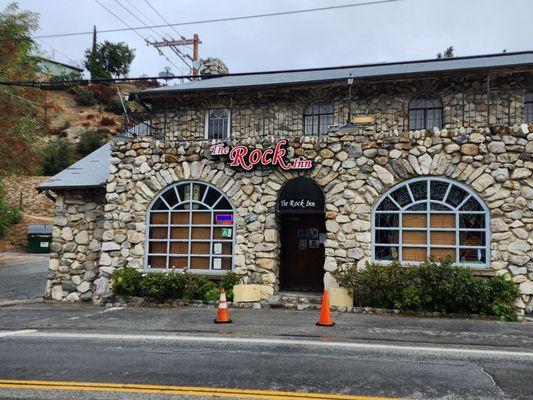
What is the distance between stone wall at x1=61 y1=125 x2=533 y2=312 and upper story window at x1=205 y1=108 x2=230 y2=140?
3792 mm

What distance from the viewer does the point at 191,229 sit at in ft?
43.3

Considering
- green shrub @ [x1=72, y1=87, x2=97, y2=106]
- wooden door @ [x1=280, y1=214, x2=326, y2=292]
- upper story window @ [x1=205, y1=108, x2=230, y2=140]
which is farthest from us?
green shrub @ [x1=72, y1=87, x2=97, y2=106]

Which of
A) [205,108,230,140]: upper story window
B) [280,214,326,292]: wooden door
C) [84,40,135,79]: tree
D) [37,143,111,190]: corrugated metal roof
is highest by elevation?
[84,40,135,79]: tree

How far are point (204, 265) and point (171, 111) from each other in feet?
22.6

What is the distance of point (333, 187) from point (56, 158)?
129ft

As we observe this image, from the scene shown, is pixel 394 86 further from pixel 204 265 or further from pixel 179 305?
pixel 179 305

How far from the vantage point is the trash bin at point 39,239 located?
31844 mm

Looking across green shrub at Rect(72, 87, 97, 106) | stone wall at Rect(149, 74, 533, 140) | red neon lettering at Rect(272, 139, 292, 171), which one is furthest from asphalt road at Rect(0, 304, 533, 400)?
green shrub at Rect(72, 87, 97, 106)

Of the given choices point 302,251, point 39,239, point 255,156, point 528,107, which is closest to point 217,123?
point 255,156

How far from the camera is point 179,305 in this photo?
12203mm

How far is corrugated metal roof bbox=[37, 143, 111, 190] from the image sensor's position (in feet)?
45.5

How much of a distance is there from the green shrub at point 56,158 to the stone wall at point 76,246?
105 feet

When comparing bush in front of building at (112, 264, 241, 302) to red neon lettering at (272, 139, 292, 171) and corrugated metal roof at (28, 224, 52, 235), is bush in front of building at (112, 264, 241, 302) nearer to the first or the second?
red neon lettering at (272, 139, 292, 171)

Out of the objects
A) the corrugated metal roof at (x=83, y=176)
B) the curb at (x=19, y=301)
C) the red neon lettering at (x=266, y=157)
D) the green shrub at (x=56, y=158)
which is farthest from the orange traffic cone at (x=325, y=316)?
the green shrub at (x=56, y=158)
